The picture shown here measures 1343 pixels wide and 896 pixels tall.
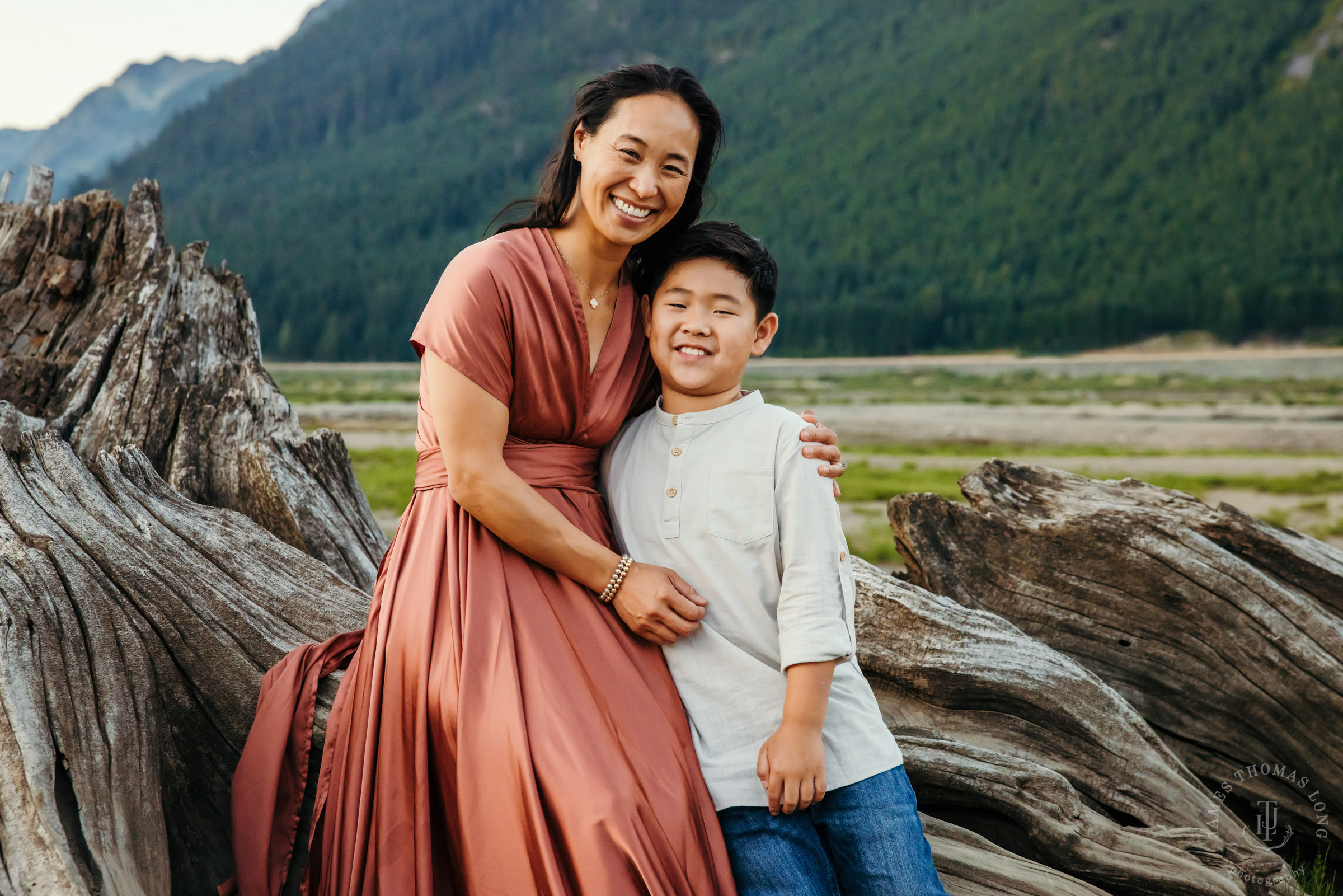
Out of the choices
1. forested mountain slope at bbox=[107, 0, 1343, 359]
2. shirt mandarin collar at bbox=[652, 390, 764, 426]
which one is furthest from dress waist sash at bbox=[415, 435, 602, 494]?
forested mountain slope at bbox=[107, 0, 1343, 359]

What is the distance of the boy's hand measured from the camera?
2.08 metres

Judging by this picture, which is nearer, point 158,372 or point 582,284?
point 582,284

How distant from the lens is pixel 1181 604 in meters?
3.71

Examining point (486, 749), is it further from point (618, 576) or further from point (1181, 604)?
point (1181, 604)

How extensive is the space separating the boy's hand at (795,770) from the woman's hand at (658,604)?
1.05 ft

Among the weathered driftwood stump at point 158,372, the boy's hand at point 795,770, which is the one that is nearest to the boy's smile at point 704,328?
the boy's hand at point 795,770

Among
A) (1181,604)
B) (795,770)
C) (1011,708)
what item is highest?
(1181,604)

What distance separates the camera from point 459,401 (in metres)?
2.28

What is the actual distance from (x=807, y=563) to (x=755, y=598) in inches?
6.6

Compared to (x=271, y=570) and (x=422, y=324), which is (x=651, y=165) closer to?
(x=422, y=324)

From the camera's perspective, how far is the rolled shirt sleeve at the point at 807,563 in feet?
7.02

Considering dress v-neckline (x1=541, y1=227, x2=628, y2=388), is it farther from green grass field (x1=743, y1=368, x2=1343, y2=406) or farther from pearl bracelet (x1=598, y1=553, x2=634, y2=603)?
green grass field (x1=743, y1=368, x2=1343, y2=406)

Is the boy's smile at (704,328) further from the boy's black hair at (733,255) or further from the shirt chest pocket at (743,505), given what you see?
the shirt chest pocket at (743,505)

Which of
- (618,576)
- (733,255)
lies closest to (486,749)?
(618,576)
